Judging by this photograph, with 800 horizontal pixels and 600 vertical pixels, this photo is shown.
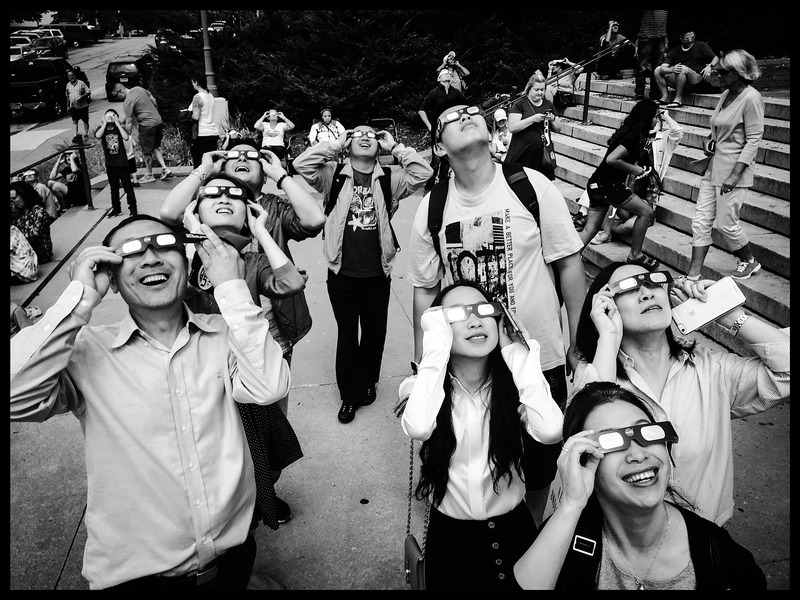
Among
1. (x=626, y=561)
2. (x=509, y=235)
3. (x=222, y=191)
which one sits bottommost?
(x=626, y=561)

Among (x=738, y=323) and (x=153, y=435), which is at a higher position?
(x=738, y=323)

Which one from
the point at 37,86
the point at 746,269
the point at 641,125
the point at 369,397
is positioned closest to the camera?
the point at 369,397

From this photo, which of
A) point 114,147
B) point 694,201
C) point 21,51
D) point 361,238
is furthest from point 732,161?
point 21,51

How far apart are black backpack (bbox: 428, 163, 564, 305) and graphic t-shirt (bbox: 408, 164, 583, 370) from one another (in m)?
0.03

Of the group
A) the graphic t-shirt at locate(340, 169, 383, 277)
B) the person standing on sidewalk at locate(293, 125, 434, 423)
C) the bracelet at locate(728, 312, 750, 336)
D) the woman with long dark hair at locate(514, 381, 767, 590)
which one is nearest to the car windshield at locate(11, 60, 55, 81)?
the person standing on sidewalk at locate(293, 125, 434, 423)

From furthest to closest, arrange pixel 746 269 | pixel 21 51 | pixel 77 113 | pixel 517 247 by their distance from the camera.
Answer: pixel 21 51
pixel 77 113
pixel 746 269
pixel 517 247

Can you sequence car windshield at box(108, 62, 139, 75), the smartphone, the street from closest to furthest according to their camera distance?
the smartphone → the street → car windshield at box(108, 62, 139, 75)

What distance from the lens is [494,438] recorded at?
235 centimetres

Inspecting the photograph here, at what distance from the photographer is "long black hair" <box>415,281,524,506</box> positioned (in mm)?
2334

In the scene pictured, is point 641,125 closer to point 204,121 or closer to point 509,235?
point 509,235

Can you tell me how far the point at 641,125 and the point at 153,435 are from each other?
211 inches

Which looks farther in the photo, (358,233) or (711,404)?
(358,233)

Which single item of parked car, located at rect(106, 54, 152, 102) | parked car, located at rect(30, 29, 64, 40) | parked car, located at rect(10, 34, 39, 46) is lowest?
parked car, located at rect(106, 54, 152, 102)

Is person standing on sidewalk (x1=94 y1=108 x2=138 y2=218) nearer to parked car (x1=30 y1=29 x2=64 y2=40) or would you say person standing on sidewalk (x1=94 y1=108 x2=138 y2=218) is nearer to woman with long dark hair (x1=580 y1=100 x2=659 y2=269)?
woman with long dark hair (x1=580 y1=100 x2=659 y2=269)
